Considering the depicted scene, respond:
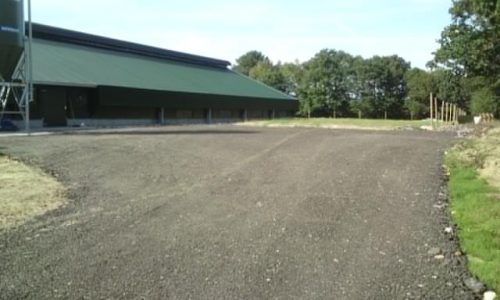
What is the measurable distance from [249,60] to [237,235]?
136753 millimetres

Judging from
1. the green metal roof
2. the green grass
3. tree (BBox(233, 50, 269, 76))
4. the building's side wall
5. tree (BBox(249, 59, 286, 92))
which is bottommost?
the green grass

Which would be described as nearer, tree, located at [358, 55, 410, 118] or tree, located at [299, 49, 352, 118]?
tree, located at [299, 49, 352, 118]

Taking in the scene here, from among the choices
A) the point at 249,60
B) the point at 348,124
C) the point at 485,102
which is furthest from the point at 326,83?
the point at 348,124

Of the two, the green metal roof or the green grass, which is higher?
the green metal roof

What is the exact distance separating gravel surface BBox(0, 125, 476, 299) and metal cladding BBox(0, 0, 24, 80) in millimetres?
14772

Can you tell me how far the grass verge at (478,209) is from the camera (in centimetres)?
664

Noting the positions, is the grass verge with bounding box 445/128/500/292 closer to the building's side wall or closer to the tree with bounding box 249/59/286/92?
the building's side wall

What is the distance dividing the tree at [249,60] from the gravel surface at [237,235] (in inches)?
5041

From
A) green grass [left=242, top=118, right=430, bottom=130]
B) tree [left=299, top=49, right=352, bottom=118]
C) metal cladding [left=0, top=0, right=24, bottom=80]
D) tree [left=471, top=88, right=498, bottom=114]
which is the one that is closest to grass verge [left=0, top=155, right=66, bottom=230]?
metal cladding [left=0, top=0, right=24, bottom=80]

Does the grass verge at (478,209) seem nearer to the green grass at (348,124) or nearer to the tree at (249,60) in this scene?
the green grass at (348,124)

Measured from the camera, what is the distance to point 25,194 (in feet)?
33.9

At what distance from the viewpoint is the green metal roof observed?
38875mm

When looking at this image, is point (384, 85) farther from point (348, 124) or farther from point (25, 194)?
point (25, 194)

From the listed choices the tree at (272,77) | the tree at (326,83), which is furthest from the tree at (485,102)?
the tree at (272,77)
